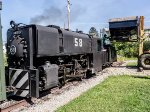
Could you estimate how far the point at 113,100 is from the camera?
8.62 metres

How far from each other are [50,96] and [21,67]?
1.53 meters

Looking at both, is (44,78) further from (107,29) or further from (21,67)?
(107,29)

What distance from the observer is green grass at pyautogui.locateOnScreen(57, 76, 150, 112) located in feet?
24.9

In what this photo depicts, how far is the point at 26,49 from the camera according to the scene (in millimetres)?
8930

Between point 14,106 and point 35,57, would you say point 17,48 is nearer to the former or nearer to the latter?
point 35,57

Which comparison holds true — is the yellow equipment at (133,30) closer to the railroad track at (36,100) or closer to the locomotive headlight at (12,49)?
the railroad track at (36,100)

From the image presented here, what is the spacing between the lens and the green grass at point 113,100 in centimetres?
758

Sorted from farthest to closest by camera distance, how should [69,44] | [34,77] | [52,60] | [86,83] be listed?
[86,83] → [69,44] → [52,60] → [34,77]

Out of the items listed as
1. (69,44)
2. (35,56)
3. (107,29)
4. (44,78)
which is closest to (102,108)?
(44,78)

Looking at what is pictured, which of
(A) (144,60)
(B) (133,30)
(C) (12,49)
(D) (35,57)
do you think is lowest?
(A) (144,60)

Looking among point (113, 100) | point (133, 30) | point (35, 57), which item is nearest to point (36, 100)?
point (35, 57)

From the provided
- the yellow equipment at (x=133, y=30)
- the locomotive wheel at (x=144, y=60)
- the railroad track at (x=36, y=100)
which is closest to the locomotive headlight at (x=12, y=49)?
the railroad track at (x=36, y=100)

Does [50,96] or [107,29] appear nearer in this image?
[50,96]

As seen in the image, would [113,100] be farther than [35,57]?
No
